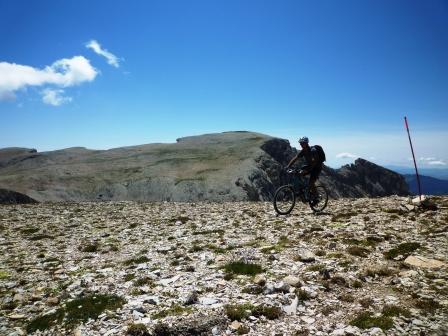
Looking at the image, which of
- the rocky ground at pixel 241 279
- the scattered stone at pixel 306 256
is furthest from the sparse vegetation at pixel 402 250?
the scattered stone at pixel 306 256

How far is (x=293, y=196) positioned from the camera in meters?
24.8

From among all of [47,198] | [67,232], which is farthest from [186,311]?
[47,198]

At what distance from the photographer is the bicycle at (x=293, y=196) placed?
24797mm

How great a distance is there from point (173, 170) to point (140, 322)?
117 meters

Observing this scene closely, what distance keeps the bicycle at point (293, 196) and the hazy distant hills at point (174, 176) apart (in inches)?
1955

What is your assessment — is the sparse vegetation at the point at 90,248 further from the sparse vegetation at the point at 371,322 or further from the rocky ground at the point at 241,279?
the sparse vegetation at the point at 371,322

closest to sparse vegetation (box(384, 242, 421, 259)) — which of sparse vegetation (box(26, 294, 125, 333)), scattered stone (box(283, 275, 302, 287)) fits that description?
scattered stone (box(283, 275, 302, 287))

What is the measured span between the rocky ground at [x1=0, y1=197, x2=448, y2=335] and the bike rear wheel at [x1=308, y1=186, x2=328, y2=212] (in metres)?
2.64

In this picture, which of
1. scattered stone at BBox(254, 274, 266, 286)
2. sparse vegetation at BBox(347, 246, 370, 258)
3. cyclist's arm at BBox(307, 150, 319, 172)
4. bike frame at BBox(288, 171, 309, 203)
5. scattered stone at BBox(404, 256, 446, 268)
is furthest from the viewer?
bike frame at BBox(288, 171, 309, 203)

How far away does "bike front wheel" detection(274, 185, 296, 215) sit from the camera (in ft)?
81.9

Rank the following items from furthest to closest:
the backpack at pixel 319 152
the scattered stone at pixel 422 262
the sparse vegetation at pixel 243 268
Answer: the backpack at pixel 319 152, the sparse vegetation at pixel 243 268, the scattered stone at pixel 422 262

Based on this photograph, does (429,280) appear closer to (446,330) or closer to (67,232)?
(446,330)

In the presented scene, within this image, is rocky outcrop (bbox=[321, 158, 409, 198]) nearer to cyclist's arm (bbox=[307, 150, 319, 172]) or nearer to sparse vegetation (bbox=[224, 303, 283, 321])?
cyclist's arm (bbox=[307, 150, 319, 172])

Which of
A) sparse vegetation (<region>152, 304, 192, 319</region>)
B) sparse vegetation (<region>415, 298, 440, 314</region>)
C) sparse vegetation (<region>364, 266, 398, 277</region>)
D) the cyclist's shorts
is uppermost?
the cyclist's shorts
